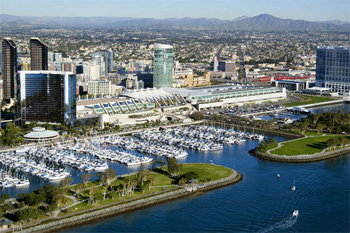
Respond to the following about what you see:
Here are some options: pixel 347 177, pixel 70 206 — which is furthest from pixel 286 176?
pixel 70 206

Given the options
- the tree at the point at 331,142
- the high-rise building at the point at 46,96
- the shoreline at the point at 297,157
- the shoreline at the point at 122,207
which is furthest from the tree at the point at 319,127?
the high-rise building at the point at 46,96

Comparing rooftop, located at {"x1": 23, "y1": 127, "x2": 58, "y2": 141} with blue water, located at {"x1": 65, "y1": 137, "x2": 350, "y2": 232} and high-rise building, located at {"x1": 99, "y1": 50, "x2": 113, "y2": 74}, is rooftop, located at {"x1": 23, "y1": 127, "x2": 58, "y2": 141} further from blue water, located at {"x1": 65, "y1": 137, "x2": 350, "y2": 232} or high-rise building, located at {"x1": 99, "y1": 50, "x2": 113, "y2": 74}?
high-rise building, located at {"x1": 99, "y1": 50, "x2": 113, "y2": 74}

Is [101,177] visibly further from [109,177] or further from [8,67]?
Result: [8,67]

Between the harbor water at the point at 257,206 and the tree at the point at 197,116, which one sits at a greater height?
the tree at the point at 197,116

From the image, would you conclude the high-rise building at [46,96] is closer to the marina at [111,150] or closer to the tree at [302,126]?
the marina at [111,150]

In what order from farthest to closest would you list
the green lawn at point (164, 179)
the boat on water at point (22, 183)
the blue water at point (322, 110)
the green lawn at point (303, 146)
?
the blue water at point (322, 110) → the green lawn at point (303, 146) → the boat on water at point (22, 183) → the green lawn at point (164, 179)

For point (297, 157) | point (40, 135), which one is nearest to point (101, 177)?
point (40, 135)
